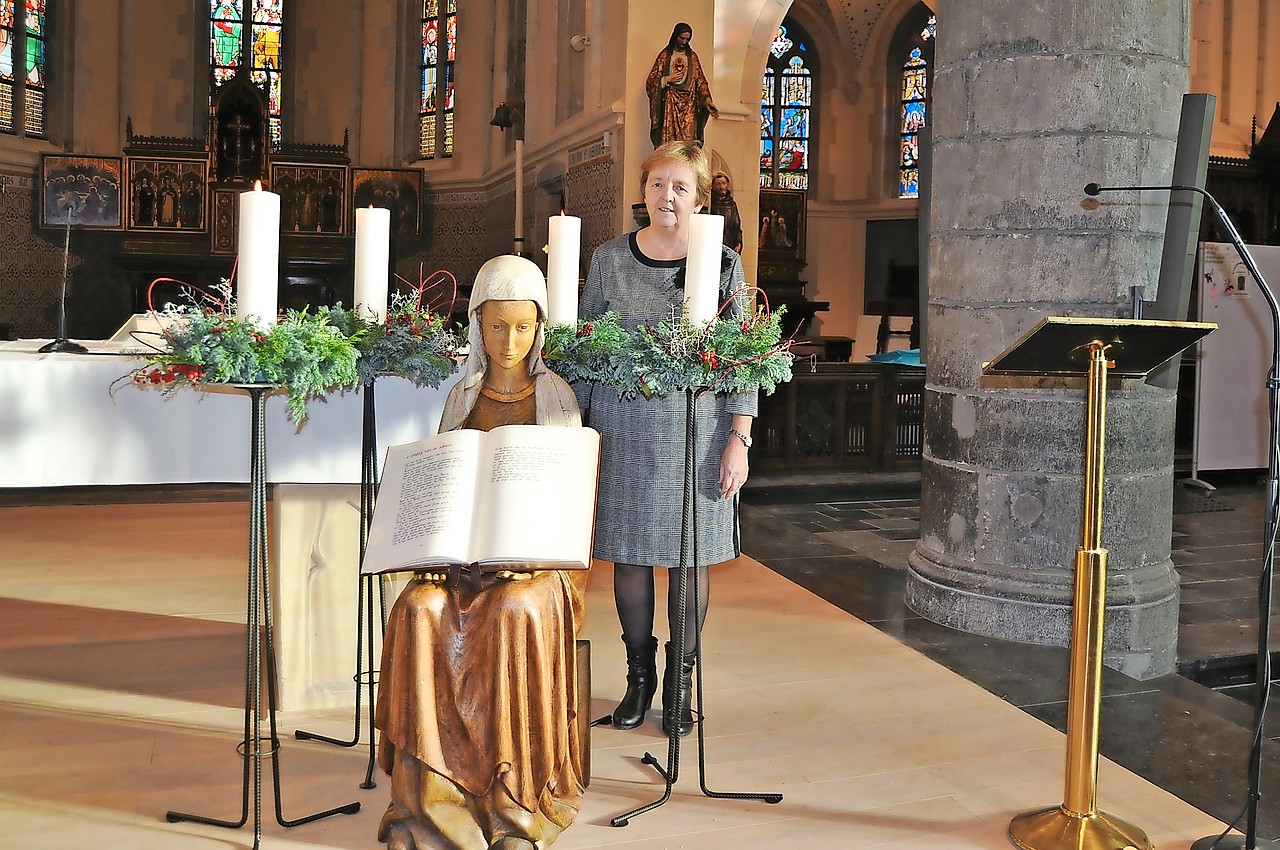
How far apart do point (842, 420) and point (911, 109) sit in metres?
11.1

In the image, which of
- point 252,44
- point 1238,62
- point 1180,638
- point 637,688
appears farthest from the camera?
point 252,44

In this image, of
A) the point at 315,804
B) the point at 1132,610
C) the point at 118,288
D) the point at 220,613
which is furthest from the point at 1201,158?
the point at 118,288

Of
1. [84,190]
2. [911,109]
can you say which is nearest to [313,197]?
[84,190]

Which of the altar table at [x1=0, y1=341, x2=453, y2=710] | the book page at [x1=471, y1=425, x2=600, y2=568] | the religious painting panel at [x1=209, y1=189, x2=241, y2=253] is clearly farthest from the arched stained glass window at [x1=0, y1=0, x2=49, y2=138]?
the book page at [x1=471, y1=425, x2=600, y2=568]

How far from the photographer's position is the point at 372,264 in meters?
2.84

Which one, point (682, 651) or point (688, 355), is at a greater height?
point (688, 355)

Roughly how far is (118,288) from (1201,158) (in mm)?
12981

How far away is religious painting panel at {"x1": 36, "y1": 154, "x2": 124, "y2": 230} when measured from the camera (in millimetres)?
13312

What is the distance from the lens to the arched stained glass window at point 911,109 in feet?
59.6

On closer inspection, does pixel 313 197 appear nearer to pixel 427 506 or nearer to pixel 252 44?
pixel 252 44

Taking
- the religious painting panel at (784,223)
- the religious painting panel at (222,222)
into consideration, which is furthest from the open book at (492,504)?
the religious painting panel at (784,223)

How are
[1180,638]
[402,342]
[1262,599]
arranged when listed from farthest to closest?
[1180,638] < [402,342] < [1262,599]

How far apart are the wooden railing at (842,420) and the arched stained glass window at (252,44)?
1107 centimetres

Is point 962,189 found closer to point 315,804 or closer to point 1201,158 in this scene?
point 1201,158
